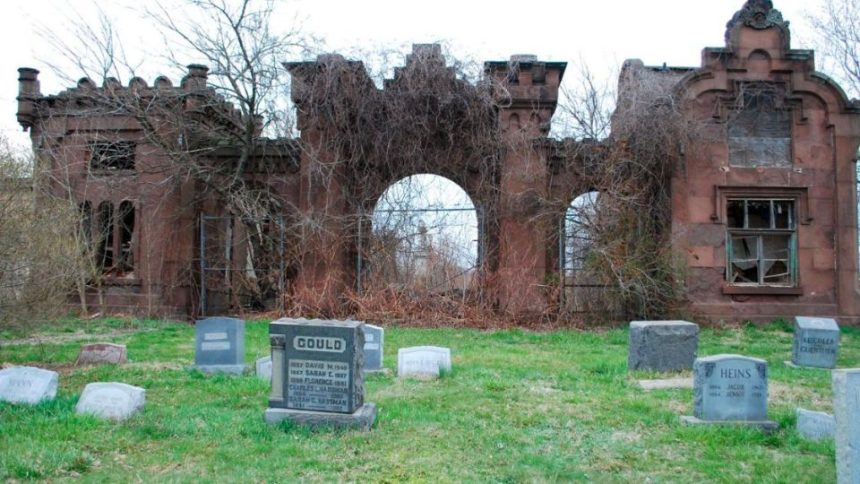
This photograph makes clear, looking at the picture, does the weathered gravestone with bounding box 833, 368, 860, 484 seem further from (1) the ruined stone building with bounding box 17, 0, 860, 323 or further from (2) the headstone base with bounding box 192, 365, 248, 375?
(1) the ruined stone building with bounding box 17, 0, 860, 323

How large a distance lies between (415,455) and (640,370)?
521cm

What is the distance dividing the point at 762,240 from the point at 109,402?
593 inches

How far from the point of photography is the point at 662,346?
10039 millimetres

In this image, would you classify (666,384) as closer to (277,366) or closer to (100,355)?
(277,366)

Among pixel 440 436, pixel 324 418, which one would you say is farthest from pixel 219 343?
pixel 440 436

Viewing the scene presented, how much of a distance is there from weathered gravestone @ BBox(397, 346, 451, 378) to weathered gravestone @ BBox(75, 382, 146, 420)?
358 cm

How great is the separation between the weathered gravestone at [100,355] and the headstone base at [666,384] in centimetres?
769

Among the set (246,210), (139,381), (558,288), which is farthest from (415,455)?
(246,210)

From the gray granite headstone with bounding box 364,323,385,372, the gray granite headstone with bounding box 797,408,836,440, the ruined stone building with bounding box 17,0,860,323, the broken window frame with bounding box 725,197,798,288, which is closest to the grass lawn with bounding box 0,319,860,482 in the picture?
the gray granite headstone with bounding box 797,408,836,440

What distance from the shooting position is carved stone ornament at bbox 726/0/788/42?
55.0 ft

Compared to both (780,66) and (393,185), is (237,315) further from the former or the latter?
(780,66)

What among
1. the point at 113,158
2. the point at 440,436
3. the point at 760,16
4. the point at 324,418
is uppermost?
the point at 760,16

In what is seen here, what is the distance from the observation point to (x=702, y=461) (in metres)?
5.74

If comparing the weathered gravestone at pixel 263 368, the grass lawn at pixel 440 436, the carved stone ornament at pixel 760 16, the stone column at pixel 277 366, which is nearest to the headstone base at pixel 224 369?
the grass lawn at pixel 440 436
